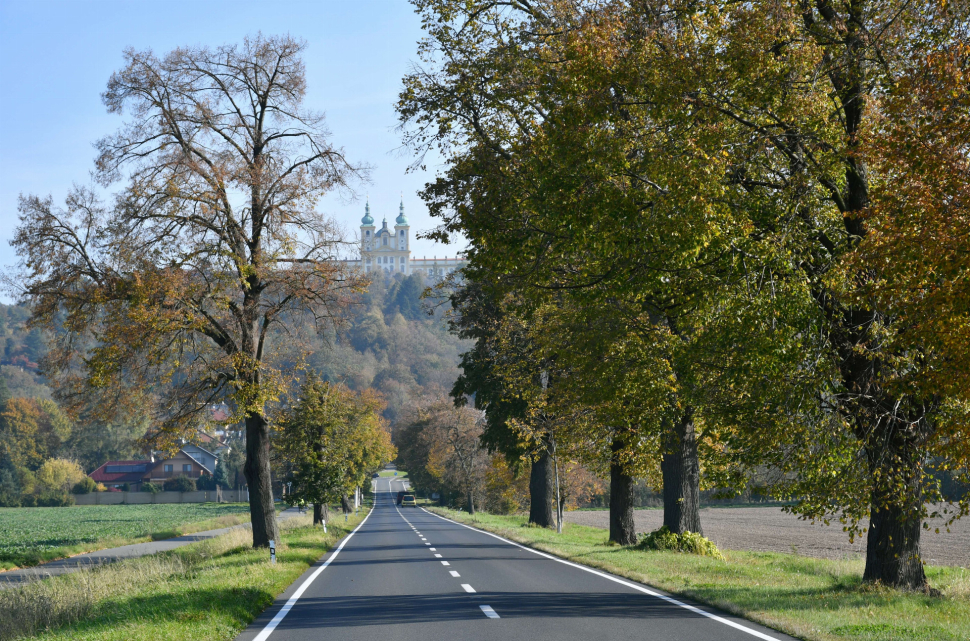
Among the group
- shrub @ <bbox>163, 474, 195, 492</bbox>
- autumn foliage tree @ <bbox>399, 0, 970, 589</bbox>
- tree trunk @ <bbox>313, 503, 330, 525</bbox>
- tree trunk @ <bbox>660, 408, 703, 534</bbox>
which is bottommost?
shrub @ <bbox>163, 474, 195, 492</bbox>

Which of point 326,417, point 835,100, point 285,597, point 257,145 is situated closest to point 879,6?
point 835,100

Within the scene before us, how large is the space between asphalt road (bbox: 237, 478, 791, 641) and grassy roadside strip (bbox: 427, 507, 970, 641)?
1.50ft

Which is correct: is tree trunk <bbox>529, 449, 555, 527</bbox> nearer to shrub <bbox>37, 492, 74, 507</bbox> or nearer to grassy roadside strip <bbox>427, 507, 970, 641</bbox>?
grassy roadside strip <bbox>427, 507, 970, 641</bbox>

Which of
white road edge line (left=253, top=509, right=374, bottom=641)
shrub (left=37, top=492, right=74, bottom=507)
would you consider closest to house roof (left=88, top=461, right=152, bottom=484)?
shrub (left=37, top=492, right=74, bottom=507)

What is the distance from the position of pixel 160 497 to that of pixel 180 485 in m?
4.73

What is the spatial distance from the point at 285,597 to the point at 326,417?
26.8 meters

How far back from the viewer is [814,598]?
1198 centimetres

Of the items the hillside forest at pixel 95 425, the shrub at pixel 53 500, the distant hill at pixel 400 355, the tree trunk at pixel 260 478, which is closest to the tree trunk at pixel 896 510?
the tree trunk at pixel 260 478

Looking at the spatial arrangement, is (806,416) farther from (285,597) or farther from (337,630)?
(285,597)

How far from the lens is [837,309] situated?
12.1 m

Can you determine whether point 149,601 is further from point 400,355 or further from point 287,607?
point 400,355

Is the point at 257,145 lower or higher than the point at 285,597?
higher

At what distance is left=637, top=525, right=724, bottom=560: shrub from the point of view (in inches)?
843

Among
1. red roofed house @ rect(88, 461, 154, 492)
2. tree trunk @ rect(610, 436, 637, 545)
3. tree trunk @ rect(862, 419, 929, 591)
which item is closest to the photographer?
tree trunk @ rect(862, 419, 929, 591)
